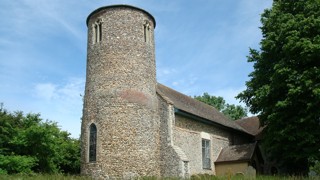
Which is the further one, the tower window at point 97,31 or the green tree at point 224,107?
the green tree at point 224,107

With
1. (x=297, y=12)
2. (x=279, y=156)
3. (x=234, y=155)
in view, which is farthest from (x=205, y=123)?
(x=297, y=12)

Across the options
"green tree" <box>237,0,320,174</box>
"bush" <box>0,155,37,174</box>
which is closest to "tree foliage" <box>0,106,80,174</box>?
"bush" <box>0,155,37,174</box>

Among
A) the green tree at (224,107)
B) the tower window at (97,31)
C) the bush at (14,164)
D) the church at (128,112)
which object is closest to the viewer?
the church at (128,112)

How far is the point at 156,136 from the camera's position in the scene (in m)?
20.4

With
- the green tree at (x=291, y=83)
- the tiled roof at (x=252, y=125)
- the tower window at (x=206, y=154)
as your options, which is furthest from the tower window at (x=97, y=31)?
the tiled roof at (x=252, y=125)

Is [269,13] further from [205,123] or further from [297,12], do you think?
[205,123]

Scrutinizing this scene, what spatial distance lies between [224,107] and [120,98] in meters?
33.3

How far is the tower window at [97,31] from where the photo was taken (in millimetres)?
21219

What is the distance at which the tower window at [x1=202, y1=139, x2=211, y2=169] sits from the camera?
23.9 meters

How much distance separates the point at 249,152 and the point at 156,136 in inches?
299

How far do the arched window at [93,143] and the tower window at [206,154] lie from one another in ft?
26.2

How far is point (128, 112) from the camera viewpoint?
19.6 metres

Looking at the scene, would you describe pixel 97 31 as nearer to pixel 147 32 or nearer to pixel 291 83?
pixel 147 32

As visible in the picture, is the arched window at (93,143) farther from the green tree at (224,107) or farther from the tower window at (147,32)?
the green tree at (224,107)
